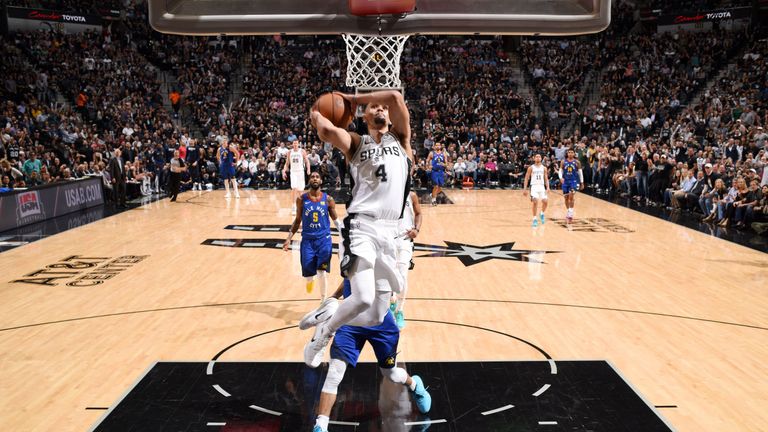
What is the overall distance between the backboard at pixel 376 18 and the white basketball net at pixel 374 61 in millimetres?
584

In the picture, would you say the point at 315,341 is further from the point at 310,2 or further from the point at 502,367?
the point at 310,2

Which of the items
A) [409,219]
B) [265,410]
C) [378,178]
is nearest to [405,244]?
[409,219]

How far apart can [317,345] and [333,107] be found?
2022 millimetres

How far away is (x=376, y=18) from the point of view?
7953 millimetres

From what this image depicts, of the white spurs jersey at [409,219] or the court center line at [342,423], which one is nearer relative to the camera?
the court center line at [342,423]

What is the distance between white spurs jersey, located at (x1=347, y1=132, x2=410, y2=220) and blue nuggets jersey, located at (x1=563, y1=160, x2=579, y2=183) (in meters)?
11.2

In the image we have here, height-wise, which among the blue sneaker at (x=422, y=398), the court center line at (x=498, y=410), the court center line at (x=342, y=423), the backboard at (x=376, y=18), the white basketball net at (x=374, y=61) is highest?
the backboard at (x=376, y=18)

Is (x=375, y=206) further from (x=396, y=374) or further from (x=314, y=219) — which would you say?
(x=314, y=219)

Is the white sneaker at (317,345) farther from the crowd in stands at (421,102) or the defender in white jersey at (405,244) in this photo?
the crowd in stands at (421,102)

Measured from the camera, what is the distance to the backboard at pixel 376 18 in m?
7.63

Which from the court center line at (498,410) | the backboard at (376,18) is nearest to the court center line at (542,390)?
the court center line at (498,410)

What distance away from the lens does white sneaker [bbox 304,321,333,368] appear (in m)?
5.36

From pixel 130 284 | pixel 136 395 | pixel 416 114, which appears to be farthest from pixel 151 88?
pixel 136 395

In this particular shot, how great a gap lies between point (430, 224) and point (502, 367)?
30.5ft
